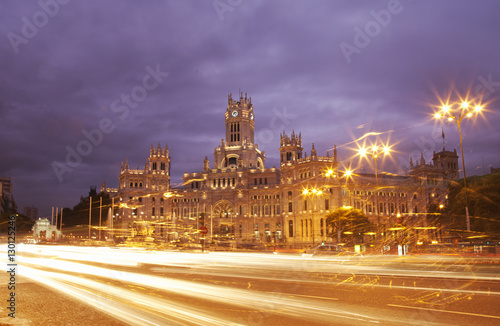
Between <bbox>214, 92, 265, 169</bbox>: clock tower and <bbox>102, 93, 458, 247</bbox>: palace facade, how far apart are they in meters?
0.29

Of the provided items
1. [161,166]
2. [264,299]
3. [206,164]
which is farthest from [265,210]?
[264,299]

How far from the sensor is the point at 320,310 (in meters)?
11.8

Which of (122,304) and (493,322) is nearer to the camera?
(493,322)

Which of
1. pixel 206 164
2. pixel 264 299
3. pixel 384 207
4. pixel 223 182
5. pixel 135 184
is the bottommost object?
pixel 264 299

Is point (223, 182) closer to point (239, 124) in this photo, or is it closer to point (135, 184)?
point (239, 124)

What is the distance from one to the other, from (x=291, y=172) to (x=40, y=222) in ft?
246

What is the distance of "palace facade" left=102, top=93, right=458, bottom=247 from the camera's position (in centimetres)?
9312

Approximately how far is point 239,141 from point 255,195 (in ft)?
63.7

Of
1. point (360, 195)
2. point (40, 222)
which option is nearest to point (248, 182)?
point (360, 195)

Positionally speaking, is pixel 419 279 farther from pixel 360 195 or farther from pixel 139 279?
pixel 360 195

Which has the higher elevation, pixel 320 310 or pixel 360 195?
pixel 360 195

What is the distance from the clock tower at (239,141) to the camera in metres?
114

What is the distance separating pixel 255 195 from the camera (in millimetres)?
105625

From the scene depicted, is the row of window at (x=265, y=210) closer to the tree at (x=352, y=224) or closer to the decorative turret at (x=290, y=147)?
the decorative turret at (x=290, y=147)
